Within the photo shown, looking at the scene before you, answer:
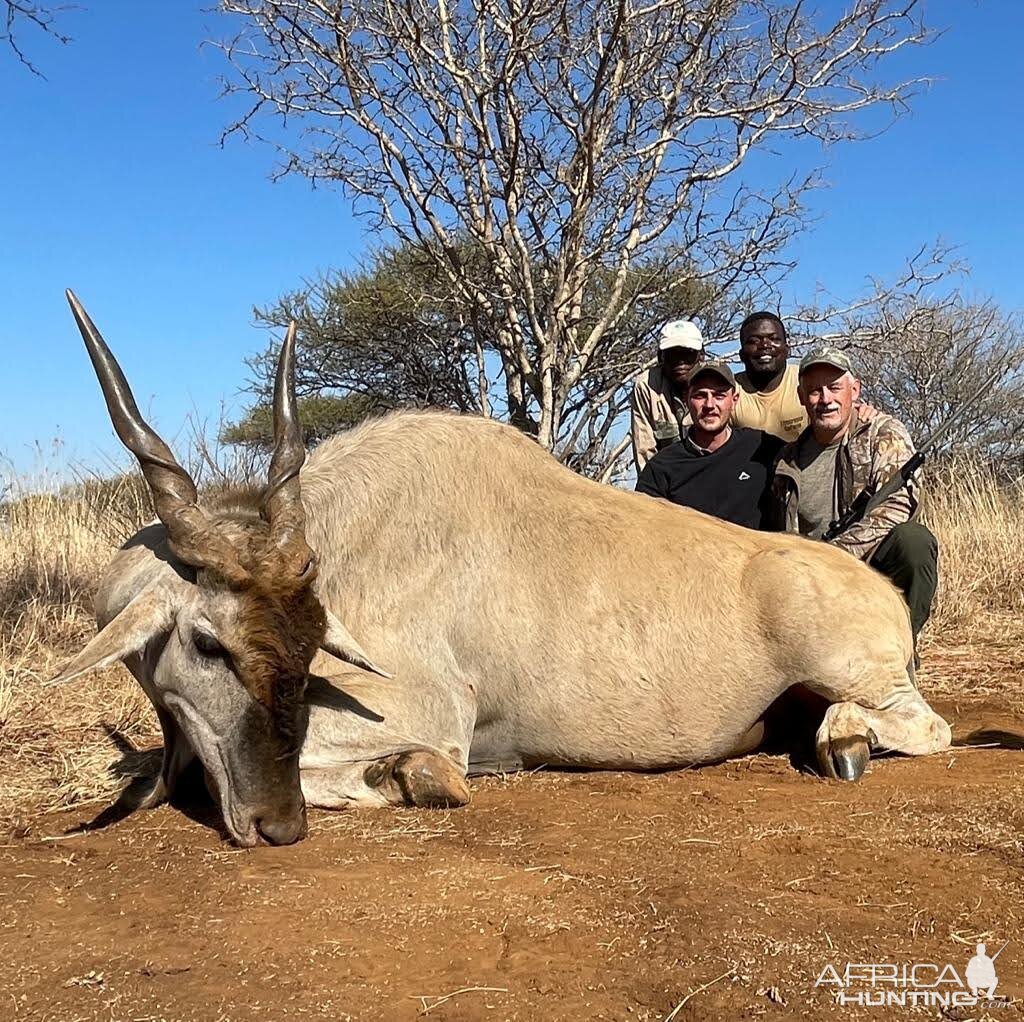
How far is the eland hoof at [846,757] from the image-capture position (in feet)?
14.3

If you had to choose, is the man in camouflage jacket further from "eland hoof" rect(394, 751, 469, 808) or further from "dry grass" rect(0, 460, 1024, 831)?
"eland hoof" rect(394, 751, 469, 808)

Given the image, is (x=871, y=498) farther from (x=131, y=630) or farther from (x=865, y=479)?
(x=131, y=630)

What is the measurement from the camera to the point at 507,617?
14.8 ft

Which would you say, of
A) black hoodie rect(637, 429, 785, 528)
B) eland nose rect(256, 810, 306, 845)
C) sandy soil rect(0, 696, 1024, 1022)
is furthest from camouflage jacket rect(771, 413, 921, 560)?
eland nose rect(256, 810, 306, 845)

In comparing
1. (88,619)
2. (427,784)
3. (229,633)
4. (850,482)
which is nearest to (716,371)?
(850,482)

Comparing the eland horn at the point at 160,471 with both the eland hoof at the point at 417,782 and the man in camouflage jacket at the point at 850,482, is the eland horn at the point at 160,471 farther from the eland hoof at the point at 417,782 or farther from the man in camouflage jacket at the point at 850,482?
the man in camouflage jacket at the point at 850,482

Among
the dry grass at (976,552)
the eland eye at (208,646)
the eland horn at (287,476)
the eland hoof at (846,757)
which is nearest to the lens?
the eland eye at (208,646)

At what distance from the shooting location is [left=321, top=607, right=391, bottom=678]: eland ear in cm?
404

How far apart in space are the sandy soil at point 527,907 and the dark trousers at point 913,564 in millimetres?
1421

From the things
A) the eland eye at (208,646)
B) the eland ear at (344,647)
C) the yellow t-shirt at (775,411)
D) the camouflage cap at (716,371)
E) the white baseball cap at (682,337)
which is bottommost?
the eland ear at (344,647)

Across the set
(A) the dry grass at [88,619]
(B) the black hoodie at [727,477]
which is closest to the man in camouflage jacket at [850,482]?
(B) the black hoodie at [727,477]

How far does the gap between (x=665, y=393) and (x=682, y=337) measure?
549 mm

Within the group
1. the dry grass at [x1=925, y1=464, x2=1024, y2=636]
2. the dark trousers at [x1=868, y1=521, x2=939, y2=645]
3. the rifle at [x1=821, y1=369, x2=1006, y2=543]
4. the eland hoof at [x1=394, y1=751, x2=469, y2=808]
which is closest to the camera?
the eland hoof at [x1=394, y1=751, x2=469, y2=808]

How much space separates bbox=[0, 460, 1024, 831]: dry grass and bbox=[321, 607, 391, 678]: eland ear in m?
1.16
